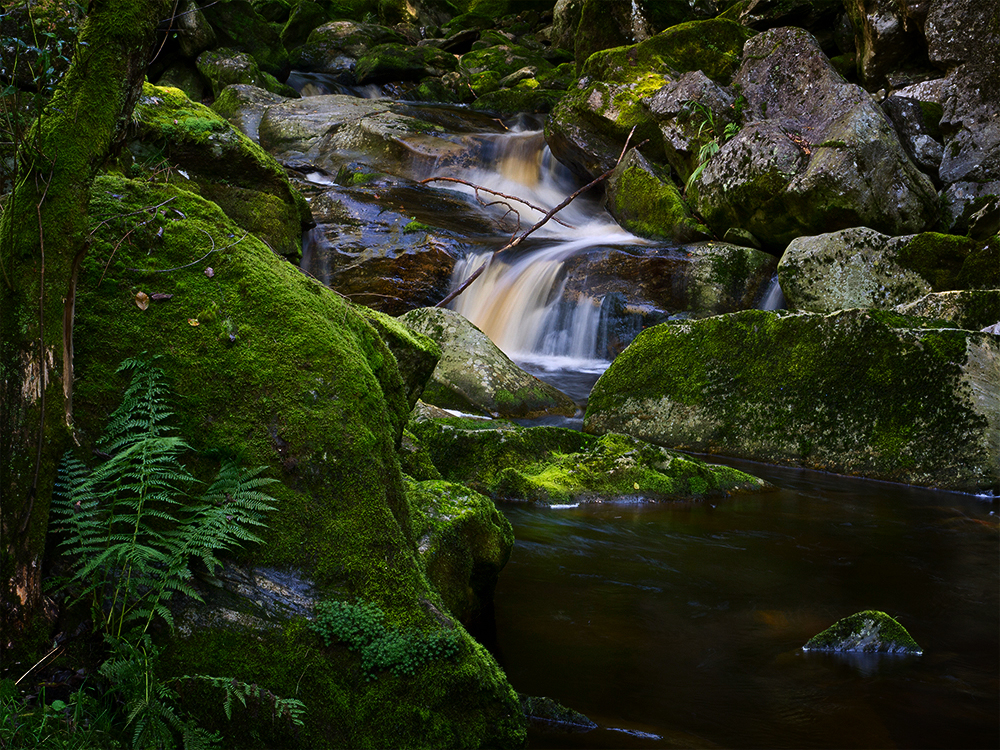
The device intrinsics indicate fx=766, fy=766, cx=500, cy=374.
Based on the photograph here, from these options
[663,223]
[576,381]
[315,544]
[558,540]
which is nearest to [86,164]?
[315,544]

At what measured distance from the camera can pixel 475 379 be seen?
8766mm

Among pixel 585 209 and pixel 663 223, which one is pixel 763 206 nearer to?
pixel 663 223

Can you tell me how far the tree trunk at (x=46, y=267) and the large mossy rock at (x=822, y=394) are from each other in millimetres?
6484

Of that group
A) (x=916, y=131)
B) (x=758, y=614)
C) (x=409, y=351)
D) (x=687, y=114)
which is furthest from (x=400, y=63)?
(x=758, y=614)

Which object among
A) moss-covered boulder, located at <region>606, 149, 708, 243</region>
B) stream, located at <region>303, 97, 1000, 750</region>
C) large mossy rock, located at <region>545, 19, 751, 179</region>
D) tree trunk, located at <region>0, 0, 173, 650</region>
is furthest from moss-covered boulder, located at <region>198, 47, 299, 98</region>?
tree trunk, located at <region>0, 0, 173, 650</region>

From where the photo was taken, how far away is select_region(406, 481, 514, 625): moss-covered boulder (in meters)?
3.28

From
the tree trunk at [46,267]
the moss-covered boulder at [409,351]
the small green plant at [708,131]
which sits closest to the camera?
the tree trunk at [46,267]

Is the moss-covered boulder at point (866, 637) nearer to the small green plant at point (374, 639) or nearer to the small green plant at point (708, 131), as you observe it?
the small green plant at point (374, 639)

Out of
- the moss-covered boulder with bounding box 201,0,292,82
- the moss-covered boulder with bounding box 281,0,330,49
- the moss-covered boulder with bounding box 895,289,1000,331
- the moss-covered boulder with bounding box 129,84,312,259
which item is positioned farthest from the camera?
the moss-covered boulder with bounding box 281,0,330,49

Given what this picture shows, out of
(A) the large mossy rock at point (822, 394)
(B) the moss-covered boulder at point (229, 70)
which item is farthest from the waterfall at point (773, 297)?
(B) the moss-covered boulder at point (229, 70)

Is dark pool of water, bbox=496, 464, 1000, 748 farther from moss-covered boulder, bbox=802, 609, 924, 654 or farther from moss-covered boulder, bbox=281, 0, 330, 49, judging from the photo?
moss-covered boulder, bbox=281, 0, 330, 49

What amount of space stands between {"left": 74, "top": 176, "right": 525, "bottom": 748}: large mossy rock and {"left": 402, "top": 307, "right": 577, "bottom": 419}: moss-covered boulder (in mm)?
5375

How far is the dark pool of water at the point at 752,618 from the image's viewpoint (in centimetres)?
309

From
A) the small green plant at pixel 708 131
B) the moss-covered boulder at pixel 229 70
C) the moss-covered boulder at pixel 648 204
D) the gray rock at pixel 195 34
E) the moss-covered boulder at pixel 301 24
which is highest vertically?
the moss-covered boulder at pixel 301 24
